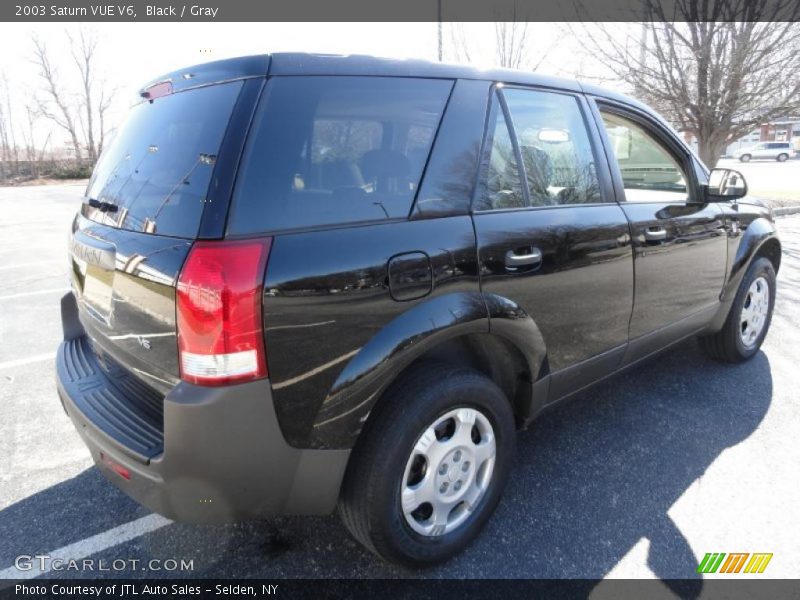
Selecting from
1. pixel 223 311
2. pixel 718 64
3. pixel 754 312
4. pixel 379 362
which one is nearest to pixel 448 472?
pixel 379 362

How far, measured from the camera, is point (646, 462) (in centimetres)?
281

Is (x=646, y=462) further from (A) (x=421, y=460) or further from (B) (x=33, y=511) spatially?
(B) (x=33, y=511)

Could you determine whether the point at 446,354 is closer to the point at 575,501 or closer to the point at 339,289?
the point at 339,289

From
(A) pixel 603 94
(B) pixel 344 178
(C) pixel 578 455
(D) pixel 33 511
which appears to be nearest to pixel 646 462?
(C) pixel 578 455

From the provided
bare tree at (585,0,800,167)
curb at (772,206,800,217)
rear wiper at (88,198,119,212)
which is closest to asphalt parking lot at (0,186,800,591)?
rear wiper at (88,198,119,212)

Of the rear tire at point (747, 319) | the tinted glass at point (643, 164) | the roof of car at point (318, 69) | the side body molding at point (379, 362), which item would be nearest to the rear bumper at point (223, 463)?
the side body molding at point (379, 362)

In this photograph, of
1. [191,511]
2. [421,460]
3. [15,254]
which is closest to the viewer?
[191,511]

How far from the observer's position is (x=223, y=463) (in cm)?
163

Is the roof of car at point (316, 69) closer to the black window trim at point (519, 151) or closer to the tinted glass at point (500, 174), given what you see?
the black window trim at point (519, 151)

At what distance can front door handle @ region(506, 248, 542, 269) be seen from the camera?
7.22 feet

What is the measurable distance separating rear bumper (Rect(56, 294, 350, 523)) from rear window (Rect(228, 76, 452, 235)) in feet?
1.73

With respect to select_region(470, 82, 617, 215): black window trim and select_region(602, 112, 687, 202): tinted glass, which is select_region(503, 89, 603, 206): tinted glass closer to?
select_region(470, 82, 617, 215): black window trim

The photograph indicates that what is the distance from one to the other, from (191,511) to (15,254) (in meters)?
9.92

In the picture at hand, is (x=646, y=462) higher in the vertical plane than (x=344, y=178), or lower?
lower
